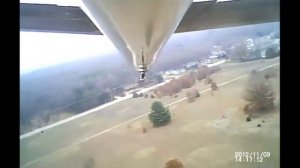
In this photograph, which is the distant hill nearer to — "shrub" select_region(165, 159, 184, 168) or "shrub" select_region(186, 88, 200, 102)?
"shrub" select_region(186, 88, 200, 102)

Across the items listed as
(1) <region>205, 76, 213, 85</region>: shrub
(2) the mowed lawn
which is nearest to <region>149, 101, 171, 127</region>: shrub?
(2) the mowed lawn

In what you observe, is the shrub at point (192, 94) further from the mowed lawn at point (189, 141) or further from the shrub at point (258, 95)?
the shrub at point (258, 95)

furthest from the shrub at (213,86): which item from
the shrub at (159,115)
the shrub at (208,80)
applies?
the shrub at (159,115)

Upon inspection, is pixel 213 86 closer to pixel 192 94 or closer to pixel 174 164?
pixel 192 94

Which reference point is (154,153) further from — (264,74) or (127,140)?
(264,74)
